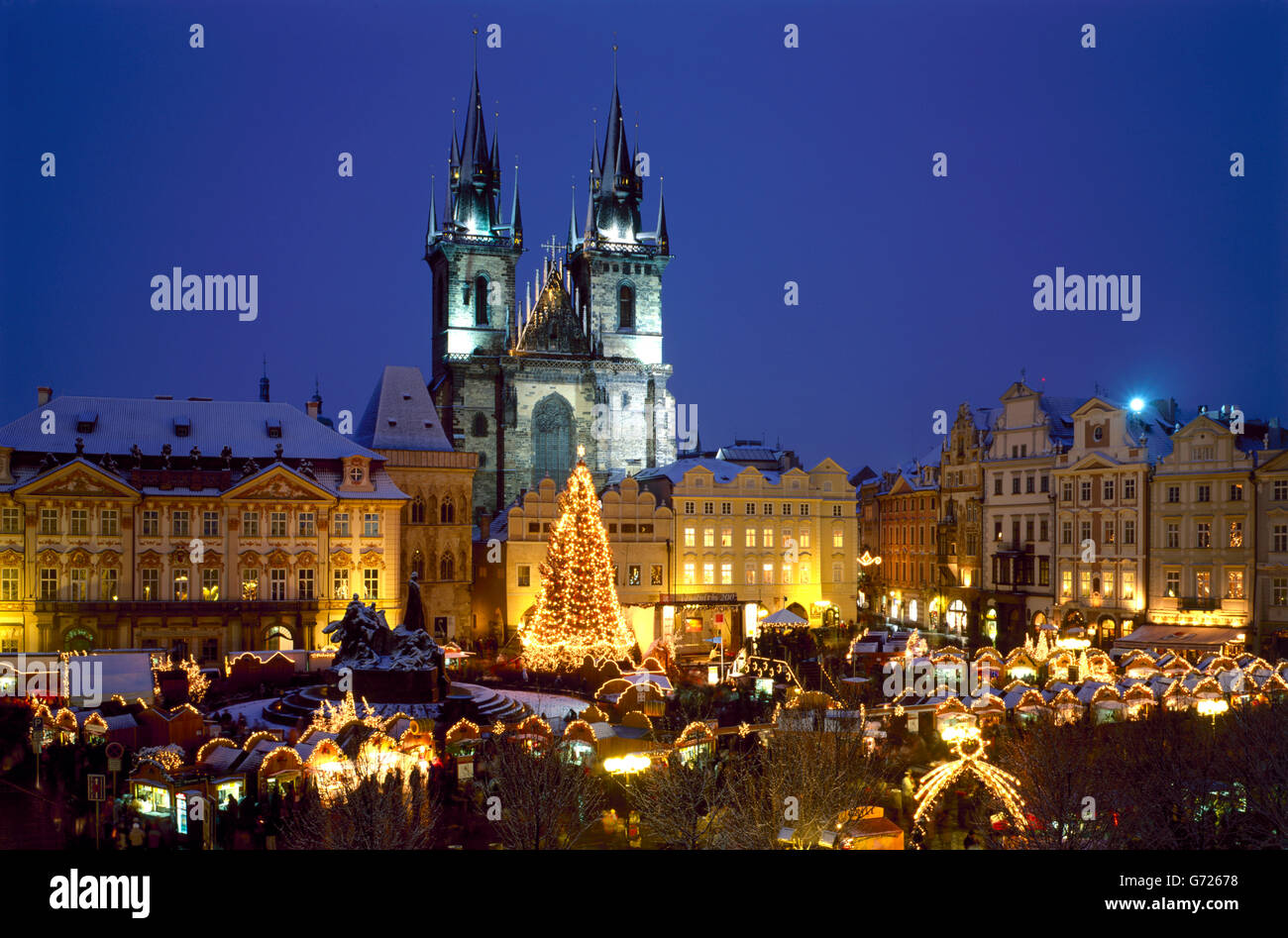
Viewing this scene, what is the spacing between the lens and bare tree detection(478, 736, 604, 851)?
16391 mm

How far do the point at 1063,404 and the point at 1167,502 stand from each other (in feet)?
29.4

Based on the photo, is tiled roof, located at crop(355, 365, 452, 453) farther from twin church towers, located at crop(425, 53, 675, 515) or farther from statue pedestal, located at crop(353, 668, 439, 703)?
statue pedestal, located at crop(353, 668, 439, 703)

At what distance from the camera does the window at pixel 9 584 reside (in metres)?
39.8

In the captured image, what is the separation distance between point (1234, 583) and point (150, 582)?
41.9m

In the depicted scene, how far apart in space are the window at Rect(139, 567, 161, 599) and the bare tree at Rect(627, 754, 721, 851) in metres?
28.3

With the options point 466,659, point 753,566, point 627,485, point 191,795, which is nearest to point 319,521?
point 466,659

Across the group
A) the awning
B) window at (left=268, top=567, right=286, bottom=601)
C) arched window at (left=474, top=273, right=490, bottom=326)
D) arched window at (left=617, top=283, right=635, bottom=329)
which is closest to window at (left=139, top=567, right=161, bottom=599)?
window at (left=268, top=567, right=286, bottom=601)

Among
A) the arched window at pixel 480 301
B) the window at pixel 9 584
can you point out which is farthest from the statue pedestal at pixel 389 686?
the arched window at pixel 480 301

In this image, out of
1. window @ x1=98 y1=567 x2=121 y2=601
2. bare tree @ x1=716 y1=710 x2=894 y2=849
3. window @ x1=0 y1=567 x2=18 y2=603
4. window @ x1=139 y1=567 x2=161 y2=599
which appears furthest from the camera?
window @ x1=139 y1=567 x2=161 y2=599

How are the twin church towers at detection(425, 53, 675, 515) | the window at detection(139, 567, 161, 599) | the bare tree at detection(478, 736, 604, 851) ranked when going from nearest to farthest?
1. the bare tree at detection(478, 736, 604, 851)
2. the window at detection(139, 567, 161, 599)
3. the twin church towers at detection(425, 53, 675, 515)

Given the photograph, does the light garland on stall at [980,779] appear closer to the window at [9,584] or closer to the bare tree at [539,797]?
the bare tree at [539,797]

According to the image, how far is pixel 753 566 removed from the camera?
5412 cm

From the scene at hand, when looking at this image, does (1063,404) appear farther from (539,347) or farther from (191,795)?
(191,795)
